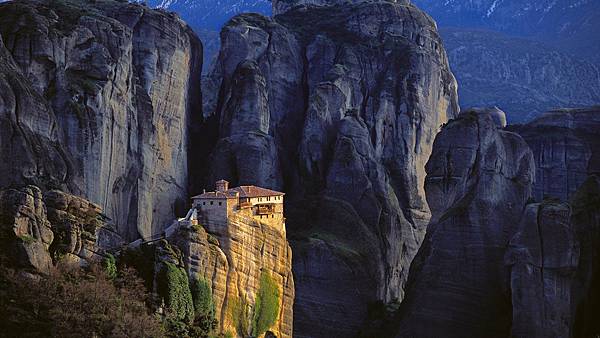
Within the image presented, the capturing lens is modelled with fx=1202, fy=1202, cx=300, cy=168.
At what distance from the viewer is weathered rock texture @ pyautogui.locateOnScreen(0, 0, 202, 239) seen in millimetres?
93438

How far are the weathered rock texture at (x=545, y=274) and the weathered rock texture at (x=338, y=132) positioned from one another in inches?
857

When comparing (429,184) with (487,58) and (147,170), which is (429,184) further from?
(487,58)

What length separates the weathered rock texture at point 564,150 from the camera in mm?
122312

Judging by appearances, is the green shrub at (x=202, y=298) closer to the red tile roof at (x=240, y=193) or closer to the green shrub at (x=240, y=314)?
the green shrub at (x=240, y=314)

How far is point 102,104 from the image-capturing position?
10488 centimetres

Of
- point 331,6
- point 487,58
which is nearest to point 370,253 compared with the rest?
point 331,6

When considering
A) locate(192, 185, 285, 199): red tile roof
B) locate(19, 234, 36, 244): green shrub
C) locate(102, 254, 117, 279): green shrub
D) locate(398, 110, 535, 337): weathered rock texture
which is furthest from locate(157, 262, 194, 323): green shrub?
locate(398, 110, 535, 337): weathered rock texture

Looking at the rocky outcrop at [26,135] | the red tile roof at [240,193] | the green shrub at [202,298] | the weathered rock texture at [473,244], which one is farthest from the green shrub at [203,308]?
the weathered rock texture at [473,244]

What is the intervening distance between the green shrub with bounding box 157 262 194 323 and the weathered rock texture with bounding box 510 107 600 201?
55.5 meters

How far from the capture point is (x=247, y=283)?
85.8 metres

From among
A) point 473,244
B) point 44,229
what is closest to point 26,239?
point 44,229

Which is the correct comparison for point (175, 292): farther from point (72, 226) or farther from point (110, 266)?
point (72, 226)

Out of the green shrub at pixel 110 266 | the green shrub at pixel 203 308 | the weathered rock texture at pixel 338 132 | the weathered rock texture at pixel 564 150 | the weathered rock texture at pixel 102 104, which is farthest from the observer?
the weathered rock texture at pixel 564 150

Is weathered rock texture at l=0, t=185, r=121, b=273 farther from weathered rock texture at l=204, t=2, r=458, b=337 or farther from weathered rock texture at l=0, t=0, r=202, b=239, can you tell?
weathered rock texture at l=204, t=2, r=458, b=337
